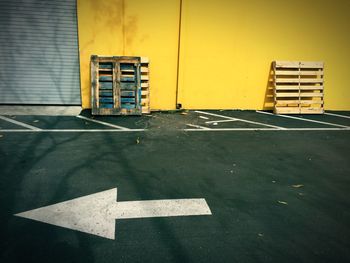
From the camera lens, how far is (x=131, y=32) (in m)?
8.87

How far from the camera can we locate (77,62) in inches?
358

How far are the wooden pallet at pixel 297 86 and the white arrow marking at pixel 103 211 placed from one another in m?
6.74

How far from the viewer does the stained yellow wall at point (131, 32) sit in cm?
859

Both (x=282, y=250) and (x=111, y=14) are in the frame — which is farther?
(x=111, y=14)

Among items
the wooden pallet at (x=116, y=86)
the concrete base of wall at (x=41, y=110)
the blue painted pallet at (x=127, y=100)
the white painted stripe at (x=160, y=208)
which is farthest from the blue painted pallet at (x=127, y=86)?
the white painted stripe at (x=160, y=208)

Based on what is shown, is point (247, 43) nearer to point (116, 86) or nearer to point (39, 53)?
point (116, 86)

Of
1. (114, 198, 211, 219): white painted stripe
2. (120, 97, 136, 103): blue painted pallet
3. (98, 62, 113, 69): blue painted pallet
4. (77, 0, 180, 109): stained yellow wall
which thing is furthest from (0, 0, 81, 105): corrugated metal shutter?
(114, 198, 211, 219): white painted stripe

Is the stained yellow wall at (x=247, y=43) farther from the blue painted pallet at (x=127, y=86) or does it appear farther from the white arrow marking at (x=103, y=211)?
the white arrow marking at (x=103, y=211)

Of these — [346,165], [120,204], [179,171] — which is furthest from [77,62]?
[346,165]

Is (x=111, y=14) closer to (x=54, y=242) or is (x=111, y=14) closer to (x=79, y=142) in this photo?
(x=79, y=142)

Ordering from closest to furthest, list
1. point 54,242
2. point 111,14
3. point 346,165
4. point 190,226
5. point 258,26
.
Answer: point 54,242 → point 190,226 → point 346,165 → point 111,14 → point 258,26

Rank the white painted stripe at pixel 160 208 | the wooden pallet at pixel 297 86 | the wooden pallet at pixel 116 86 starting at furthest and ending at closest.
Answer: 1. the wooden pallet at pixel 297 86
2. the wooden pallet at pixel 116 86
3. the white painted stripe at pixel 160 208

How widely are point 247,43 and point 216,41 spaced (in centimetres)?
105

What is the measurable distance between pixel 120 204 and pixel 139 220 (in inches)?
18.4
